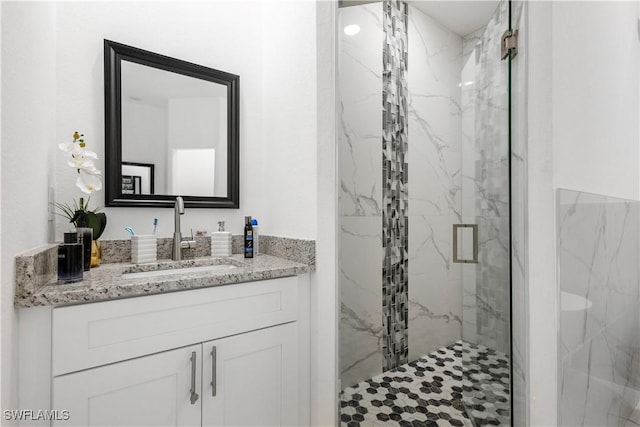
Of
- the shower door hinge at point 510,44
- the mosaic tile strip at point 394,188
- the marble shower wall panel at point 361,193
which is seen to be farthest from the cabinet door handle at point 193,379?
the shower door hinge at point 510,44

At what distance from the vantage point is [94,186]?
128 cm

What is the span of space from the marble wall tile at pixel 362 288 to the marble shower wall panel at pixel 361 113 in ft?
0.37

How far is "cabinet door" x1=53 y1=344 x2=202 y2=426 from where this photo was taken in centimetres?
92

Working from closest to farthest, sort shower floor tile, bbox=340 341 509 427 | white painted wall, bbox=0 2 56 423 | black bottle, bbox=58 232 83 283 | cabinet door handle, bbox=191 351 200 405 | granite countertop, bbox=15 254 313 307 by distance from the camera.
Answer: white painted wall, bbox=0 2 56 423
granite countertop, bbox=15 254 313 307
black bottle, bbox=58 232 83 283
cabinet door handle, bbox=191 351 200 405
shower floor tile, bbox=340 341 509 427

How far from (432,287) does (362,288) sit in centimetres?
67

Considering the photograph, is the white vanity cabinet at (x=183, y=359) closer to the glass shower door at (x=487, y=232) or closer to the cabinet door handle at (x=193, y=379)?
the cabinet door handle at (x=193, y=379)

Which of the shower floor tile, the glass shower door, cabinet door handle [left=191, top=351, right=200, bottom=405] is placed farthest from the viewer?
the shower floor tile

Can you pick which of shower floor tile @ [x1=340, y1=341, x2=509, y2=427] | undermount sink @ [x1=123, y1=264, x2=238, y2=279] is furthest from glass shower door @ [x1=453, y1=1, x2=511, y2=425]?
undermount sink @ [x1=123, y1=264, x2=238, y2=279]

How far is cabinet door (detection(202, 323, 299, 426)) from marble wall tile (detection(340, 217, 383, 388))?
75 cm

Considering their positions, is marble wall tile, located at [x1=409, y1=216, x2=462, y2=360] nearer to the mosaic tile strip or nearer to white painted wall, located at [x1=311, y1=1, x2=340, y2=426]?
the mosaic tile strip

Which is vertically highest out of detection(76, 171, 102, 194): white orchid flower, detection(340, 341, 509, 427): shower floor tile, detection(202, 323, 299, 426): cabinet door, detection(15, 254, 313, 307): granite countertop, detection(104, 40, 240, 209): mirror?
detection(104, 40, 240, 209): mirror

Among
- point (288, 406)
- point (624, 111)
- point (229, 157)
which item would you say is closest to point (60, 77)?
point (229, 157)

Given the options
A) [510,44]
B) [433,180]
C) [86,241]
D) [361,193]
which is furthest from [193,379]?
[433,180]

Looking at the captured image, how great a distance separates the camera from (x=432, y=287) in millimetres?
2436
